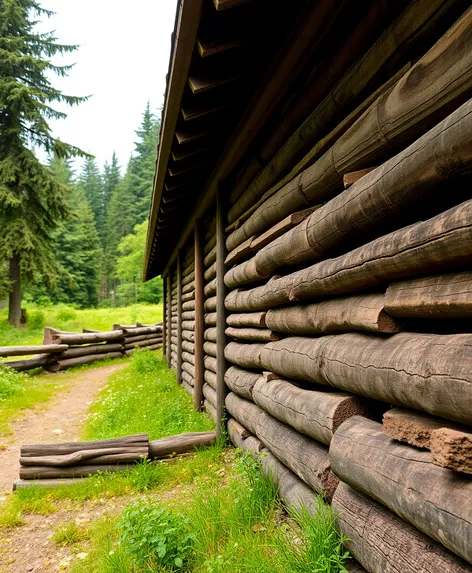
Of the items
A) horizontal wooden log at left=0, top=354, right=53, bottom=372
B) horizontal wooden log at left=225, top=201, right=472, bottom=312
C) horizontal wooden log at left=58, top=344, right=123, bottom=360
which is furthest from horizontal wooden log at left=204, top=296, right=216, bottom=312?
horizontal wooden log at left=58, top=344, right=123, bottom=360

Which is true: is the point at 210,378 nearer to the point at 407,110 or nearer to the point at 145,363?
the point at 407,110

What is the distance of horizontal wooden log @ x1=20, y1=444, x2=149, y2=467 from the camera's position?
4.45 m

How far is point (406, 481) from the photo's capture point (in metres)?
1.62

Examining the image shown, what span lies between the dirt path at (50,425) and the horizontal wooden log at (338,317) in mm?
3813

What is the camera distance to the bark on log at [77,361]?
43.7ft

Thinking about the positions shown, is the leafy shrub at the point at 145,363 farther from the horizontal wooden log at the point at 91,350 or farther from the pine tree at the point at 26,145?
the pine tree at the point at 26,145

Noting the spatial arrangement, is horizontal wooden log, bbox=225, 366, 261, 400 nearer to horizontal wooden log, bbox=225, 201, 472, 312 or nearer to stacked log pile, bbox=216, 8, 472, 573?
stacked log pile, bbox=216, 8, 472, 573

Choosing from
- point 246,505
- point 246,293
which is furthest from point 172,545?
point 246,293

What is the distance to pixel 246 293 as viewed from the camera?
15.0 ft

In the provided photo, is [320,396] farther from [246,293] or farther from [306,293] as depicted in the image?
[246,293]

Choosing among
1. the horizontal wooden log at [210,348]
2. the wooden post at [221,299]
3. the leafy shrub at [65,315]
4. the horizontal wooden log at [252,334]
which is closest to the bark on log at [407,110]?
the horizontal wooden log at [252,334]

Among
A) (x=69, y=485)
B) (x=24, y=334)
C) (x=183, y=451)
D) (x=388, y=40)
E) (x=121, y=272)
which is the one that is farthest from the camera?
(x=121, y=272)

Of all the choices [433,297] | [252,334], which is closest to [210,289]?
[252,334]

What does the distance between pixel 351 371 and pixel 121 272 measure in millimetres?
40576
